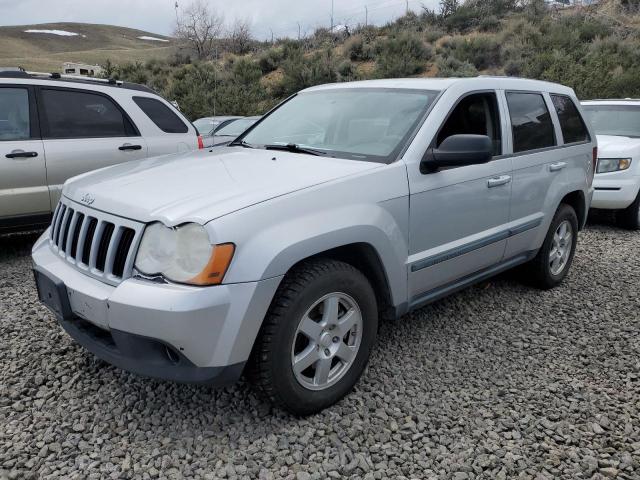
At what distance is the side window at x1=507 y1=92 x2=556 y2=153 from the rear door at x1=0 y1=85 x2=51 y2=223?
13.6 ft

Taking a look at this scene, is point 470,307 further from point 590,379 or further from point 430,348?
point 590,379

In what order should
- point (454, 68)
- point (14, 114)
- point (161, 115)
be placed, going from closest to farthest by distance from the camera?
point (14, 114) < point (161, 115) < point (454, 68)

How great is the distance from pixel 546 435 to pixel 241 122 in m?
7.91

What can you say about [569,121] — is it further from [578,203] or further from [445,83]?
[445,83]

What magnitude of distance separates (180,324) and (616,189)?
6298 mm

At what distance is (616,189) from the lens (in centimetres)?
680

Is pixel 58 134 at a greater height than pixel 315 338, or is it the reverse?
pixel 58 134

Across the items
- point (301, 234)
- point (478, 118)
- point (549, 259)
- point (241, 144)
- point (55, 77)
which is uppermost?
point (55, 77)

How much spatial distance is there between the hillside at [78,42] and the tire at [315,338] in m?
49.0

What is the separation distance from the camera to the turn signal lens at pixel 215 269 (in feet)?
7.52

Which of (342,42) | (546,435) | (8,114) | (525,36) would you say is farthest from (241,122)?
(342,42)

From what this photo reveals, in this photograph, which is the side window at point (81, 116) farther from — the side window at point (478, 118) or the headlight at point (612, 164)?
the headlight at point (612, 164)

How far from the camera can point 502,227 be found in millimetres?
3803

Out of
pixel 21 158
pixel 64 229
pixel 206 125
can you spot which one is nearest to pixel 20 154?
pixel 21 158
